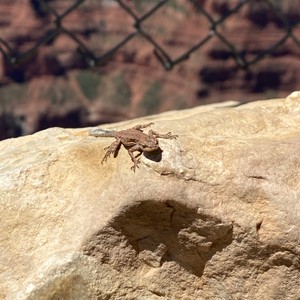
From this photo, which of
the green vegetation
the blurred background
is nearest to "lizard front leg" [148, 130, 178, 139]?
the blurred background

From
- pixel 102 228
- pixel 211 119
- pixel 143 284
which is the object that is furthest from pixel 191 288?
pixel 211 119

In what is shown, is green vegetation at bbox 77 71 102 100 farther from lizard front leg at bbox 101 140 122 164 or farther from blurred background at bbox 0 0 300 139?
lizard front leg at bbox 101 140 122 164

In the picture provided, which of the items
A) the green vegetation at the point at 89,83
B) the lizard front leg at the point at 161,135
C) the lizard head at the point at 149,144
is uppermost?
the green vegetation at the point at 89,83

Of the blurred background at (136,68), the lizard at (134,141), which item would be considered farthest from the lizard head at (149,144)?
the blurred background at (136,68)

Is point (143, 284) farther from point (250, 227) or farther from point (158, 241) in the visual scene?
point (250, 227)

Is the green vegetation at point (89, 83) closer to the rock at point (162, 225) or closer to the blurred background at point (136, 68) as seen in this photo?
the blurred background at point (136, 68)

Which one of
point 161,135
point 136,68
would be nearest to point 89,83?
point 136,68
